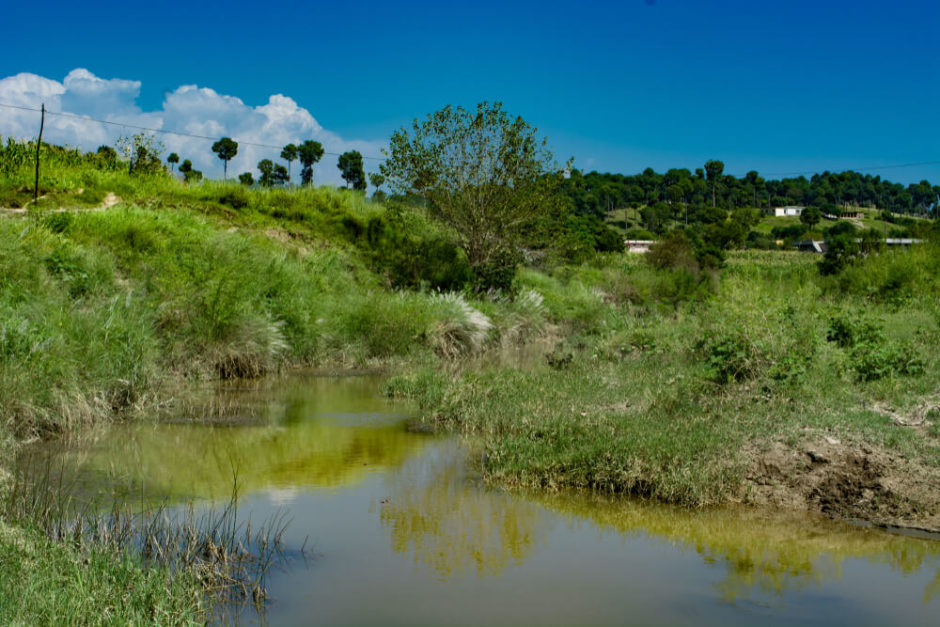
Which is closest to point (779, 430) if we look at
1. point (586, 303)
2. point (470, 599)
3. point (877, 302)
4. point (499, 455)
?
point (499, 455)

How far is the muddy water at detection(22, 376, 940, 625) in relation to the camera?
555 centimetres

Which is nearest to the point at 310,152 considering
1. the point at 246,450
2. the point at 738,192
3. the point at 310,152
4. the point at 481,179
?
the point at 310,152

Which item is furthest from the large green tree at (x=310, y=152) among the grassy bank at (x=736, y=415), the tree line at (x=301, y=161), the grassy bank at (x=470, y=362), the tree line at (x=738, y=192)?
the tree line at (x=738, y=192)

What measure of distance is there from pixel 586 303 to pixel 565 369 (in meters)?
16.3

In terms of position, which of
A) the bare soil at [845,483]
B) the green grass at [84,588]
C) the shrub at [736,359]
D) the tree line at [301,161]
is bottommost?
the green grass at [84,588]

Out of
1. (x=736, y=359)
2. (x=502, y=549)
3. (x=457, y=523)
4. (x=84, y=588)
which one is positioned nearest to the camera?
(x=84, y=588)

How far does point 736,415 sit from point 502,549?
378cm

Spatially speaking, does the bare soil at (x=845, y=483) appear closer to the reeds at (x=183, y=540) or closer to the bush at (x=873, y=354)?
the bush at (x=873, y=354)

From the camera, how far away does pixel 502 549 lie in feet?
22.2

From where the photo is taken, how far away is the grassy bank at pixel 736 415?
7.65 m

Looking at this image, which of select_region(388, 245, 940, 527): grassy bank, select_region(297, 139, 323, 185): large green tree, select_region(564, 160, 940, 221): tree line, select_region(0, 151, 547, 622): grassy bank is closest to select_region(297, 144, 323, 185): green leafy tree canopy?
select_region(297, 139, 323, 185): large green tree

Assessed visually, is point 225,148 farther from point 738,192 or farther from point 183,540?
point 738,192

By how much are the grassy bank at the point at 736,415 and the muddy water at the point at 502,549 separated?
1.33 ft

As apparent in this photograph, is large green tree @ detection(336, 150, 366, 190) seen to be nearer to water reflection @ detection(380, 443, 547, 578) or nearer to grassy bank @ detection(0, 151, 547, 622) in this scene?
grassy bank @ detection(0, 151, 547, 622)
